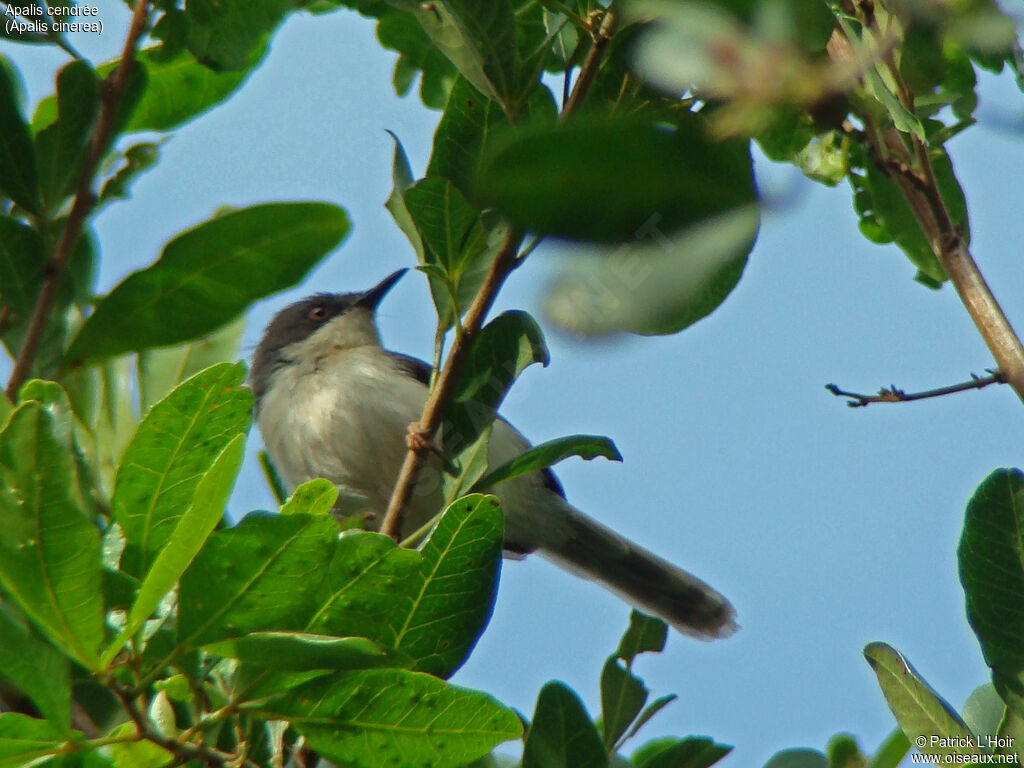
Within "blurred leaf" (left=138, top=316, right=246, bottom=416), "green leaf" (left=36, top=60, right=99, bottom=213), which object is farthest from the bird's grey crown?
"green leaf" (left=36, top=60, right=99, bottom=213)

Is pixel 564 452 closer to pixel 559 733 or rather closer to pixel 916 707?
pixel 559 733

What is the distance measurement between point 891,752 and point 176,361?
6.76 feet

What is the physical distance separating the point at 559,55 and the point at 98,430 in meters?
1.52

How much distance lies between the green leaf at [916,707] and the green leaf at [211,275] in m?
1.38

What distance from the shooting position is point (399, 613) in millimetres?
1841

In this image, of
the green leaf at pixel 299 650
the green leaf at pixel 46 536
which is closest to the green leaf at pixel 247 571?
the green leaf at pixel 299 650

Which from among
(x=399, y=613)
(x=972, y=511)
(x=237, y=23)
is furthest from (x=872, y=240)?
(x=399, y=613)

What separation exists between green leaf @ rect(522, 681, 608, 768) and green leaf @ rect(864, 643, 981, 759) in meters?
0.57

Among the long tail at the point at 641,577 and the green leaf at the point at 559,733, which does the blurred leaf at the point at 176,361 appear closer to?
the green leaf at the point at 559,733

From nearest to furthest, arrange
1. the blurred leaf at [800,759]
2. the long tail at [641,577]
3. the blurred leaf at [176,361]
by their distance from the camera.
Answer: the blurred leaf at [800,759]
the blurred leaf at [176,361]
the long tail at [641,577]

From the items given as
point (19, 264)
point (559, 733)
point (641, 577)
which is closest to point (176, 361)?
point (19, 264)

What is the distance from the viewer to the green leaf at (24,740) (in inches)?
59.7

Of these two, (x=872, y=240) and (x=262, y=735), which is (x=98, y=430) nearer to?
(x=262, y=735)

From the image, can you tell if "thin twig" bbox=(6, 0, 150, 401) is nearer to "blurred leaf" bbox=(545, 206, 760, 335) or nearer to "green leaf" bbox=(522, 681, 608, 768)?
"green leaf" bbox=(522, 681, 608, 768)
